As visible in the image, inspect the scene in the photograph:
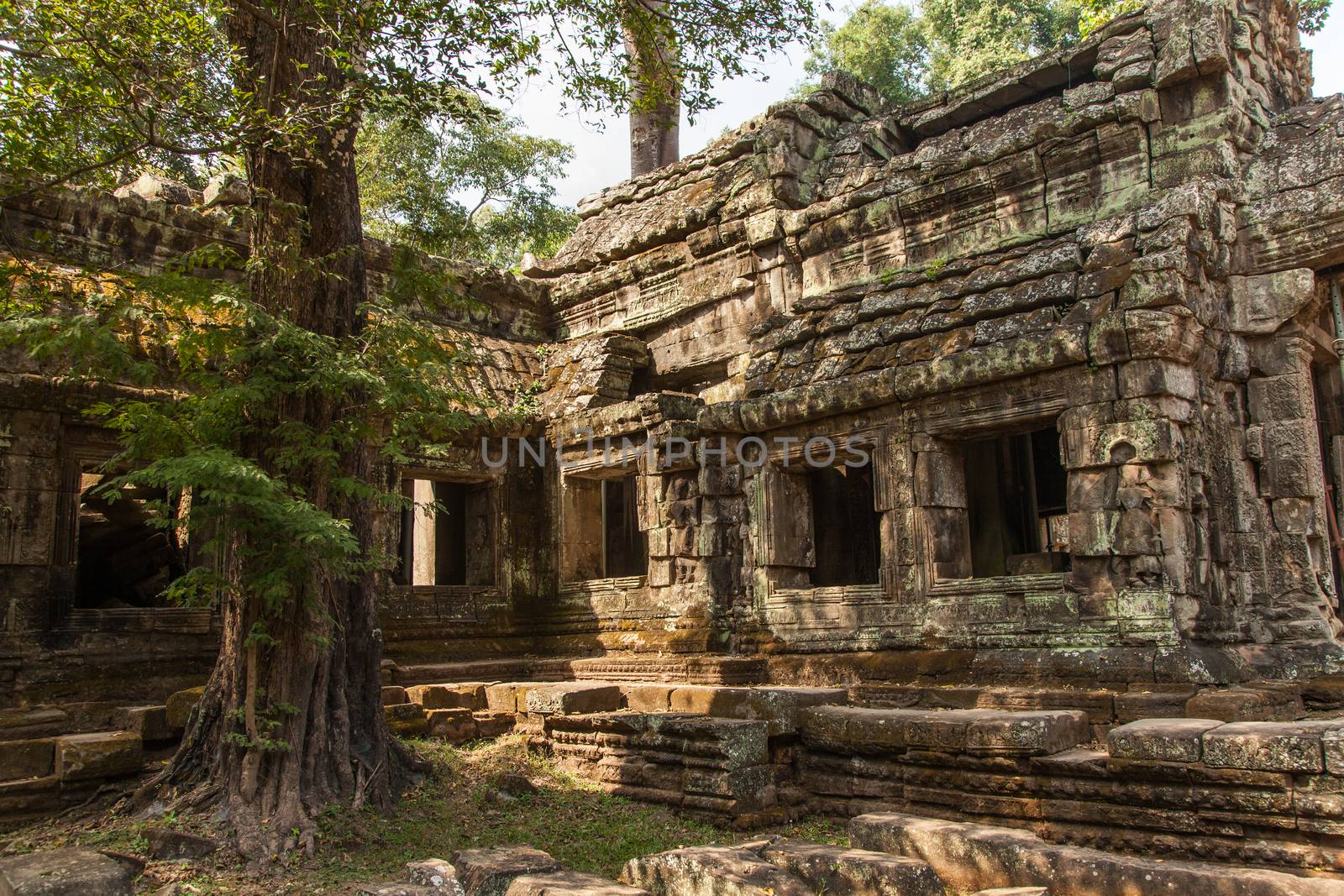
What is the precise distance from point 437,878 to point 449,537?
381 inches

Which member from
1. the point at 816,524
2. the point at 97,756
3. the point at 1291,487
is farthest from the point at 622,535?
the point at 97,756

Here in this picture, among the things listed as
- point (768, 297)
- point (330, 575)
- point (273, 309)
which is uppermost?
point (768, 297)

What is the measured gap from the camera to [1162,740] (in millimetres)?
5383

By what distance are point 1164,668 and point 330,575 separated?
5.43 meters

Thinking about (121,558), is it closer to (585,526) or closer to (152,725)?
(152,725)

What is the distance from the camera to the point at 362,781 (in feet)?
21.1

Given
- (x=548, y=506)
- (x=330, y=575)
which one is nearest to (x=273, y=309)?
(x=330, y=575)

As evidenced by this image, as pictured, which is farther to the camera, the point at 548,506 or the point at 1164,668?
the point at 548,506

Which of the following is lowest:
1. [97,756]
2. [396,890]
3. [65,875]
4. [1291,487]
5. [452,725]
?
[396,890]

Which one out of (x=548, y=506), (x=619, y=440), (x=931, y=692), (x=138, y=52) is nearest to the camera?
(x=138, y=52)

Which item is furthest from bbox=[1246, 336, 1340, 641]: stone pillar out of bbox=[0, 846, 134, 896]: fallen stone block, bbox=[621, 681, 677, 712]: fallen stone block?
bbox=[0, 846, 134, 896]: fallen stone block

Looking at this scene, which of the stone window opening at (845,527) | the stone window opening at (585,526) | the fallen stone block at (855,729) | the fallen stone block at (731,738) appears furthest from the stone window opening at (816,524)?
the fallen stone block at (731,738)

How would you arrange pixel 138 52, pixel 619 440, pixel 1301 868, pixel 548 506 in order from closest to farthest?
pixel 1301 868 < pixel 138 52 < pixel 619 440 < pixel 548 506

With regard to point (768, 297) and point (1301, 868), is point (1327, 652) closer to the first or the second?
point (1301, 868)
